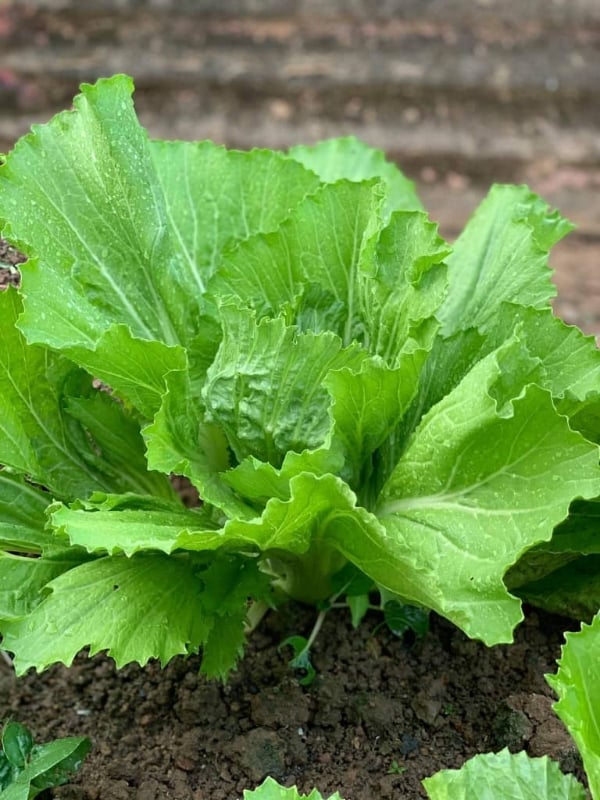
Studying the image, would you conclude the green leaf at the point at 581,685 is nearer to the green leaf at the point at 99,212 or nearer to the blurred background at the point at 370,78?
the green leaf at the point at 99,212

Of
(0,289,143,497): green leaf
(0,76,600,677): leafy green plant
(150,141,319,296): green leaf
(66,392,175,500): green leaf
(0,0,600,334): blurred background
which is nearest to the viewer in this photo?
(0,76,600,677): leafy green plant

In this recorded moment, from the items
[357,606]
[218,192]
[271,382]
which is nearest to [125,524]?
[271,382]

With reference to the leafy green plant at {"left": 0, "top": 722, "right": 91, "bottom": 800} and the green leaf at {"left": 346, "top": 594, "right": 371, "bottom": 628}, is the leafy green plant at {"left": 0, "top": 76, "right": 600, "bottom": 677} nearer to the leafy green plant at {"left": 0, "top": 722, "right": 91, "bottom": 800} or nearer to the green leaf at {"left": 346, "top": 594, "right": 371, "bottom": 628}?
the green leaf at {"left": 346, "top": 594, "right": 371, "bottom": 628}

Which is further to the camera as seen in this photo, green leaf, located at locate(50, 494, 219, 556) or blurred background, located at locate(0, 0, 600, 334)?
blurred background, located at locate(0, 0, 600, 334)

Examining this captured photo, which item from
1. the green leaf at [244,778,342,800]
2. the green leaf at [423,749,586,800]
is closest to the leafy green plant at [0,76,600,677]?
the green leaf at [423,749,586,800]

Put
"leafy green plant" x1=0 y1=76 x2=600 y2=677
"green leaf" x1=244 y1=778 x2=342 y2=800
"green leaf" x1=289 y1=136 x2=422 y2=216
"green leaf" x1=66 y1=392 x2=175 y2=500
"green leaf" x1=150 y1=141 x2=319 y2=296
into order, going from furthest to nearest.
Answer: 1. "green leaf" x1=289 y1=136 x2=422 y2=216
2. "green leaf" x1=150 y1=141 x2=319 y2=296
3. "green leaf" x1=66 y1=392 x2=175 y2=500
4. "leafy green plant" x1=0 y1=76 x2=600 y2=677
5. "green leaf" x1=244 y1=778 x2=342 y2=800

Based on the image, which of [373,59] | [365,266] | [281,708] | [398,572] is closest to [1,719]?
[281,708]

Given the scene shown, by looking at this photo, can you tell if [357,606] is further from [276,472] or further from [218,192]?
[218,192]
